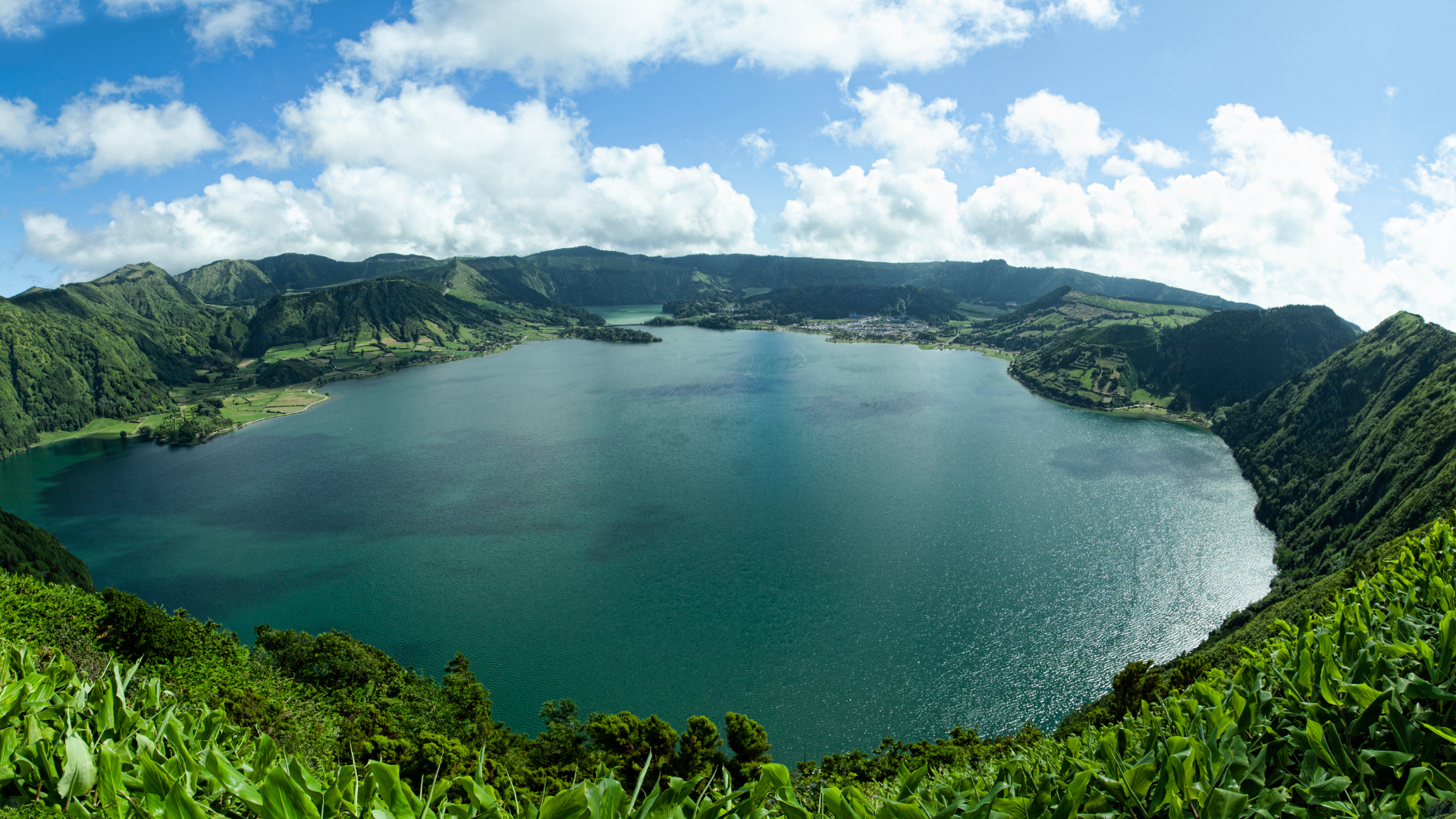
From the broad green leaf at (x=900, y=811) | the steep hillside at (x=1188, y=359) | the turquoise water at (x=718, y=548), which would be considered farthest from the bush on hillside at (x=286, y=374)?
the broad green leaf at (x=900, y=811)

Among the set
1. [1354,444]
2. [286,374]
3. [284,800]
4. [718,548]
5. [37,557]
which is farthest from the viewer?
[286,374]

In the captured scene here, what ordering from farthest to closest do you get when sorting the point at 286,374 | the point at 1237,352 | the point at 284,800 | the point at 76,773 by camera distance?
the point at 286,374
the point at 1237,352
the point at 76,773
the point at 284,800

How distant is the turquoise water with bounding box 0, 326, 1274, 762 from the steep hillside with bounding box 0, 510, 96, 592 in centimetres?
308

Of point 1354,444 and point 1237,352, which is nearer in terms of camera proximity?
point 1354,444

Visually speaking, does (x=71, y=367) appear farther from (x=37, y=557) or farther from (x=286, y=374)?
(x=37, y=557)

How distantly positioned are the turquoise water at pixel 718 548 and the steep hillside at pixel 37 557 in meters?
3.08

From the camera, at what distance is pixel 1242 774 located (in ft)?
16.0

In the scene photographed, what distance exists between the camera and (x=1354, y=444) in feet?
257

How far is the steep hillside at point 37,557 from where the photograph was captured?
49188mm

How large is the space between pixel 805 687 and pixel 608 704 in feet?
39.8

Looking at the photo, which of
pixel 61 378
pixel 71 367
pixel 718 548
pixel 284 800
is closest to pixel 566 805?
pixel 284 800

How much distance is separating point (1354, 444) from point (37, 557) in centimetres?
13762

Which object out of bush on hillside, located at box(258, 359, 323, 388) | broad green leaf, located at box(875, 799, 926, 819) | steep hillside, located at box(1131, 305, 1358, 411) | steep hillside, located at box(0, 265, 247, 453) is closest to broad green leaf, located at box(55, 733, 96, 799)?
broad green leaf, located at box(875, 799, 926, 819)

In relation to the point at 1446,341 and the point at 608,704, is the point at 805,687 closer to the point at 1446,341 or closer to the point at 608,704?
the point at 608,704
